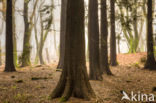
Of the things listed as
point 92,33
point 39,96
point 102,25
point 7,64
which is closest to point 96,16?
point 92,33

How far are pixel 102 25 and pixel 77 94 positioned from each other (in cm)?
796

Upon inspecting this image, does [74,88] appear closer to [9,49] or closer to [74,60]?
[74,60]

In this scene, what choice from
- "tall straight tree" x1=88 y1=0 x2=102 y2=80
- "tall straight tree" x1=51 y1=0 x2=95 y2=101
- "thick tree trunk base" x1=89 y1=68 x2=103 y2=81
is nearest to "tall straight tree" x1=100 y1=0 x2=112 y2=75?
"tall straight tree" x1=88 y1=0 x2=102 y2=80

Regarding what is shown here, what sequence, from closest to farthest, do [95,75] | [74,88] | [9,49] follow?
1. [74,88]
2. [95,75]
3. [9,49]

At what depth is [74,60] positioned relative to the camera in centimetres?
646

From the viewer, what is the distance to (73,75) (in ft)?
21.1

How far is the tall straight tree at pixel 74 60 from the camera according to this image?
6.35 m

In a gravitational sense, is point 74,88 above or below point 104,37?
below

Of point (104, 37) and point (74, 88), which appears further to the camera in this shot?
point (104, 37)

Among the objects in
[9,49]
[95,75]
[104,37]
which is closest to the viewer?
[95,75]

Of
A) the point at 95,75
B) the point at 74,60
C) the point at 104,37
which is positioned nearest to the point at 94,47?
the point at 95,75

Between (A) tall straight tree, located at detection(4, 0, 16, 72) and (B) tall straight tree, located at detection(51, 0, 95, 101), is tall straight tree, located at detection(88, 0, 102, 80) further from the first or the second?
(A) tall straight tree, located at detection(4, 0, 16, 72)

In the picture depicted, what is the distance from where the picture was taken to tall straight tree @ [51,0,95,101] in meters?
6.35

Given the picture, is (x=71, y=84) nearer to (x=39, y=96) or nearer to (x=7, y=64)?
(x=39, y=96)
